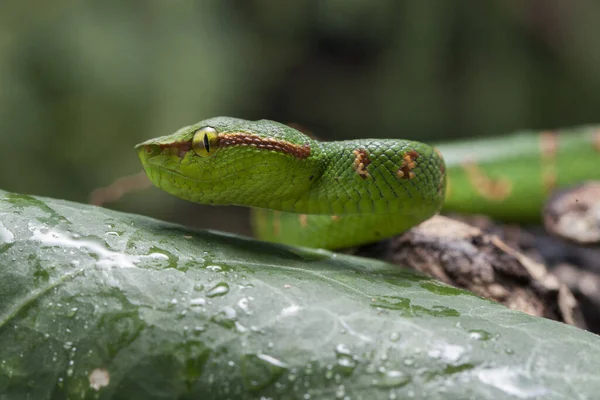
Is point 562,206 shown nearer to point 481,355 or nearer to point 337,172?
point 337,172

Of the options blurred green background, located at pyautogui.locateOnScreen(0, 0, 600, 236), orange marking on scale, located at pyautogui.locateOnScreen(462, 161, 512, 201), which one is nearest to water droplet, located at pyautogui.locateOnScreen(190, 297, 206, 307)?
orange marking on scale, located at pyautogui.locateOnScreen(462, 161, 512, 201)

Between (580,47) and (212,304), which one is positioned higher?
(580,47)

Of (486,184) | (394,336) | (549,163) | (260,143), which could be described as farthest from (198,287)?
(549,163)

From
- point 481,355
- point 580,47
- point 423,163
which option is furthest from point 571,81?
point 481,355

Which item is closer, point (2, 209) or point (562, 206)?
point (2, 209)

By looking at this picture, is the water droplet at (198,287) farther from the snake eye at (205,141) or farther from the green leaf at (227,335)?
the snake eye at (205,141)

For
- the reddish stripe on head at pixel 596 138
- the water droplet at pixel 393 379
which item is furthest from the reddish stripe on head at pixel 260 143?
the reddish stripe on head at pixel 596 138

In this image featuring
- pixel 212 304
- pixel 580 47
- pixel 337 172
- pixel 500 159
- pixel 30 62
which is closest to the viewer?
pixel 212 304

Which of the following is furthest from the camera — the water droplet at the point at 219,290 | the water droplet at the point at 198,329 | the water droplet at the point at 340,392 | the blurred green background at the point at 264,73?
the blurred green background at the point at 264,73
